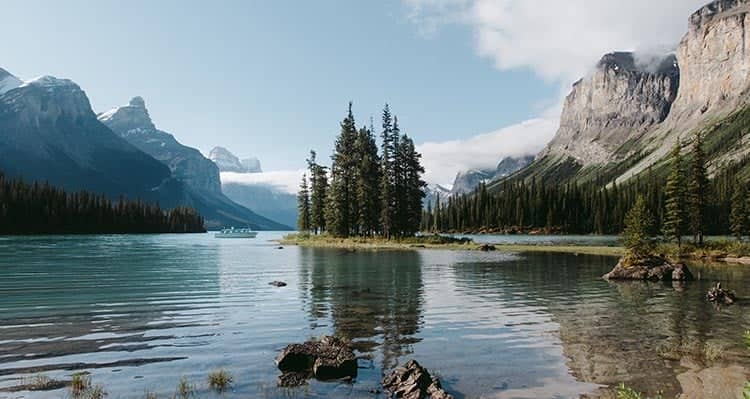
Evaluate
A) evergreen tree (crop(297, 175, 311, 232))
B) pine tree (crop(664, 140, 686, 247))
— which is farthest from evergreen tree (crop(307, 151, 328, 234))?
pine tree (crop(664, 140, 686, 247))

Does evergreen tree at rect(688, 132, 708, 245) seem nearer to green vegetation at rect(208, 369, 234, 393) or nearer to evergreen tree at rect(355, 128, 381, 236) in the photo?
evergreen tree at rect(355, 128, 381, 236)

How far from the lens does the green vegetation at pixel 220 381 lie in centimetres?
1366

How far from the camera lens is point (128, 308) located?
27.6 m

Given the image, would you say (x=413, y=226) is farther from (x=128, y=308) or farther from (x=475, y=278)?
(x=128, y=308)

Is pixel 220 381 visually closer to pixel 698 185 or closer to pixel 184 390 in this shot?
pixel 184 390

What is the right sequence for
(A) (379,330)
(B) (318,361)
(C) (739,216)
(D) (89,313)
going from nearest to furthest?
1. (B) (318,361)
2. (A) (379,330)
3. (D) (89,313)
4. (C) (739,216)

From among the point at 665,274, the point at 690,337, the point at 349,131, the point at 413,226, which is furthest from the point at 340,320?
the point at 349,131

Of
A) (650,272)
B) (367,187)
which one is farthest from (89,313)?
(367,187)

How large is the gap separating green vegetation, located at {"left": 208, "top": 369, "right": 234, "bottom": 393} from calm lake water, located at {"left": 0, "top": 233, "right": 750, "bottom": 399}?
0.38 m

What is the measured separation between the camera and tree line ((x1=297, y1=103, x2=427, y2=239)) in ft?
333

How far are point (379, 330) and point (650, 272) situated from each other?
108 feet

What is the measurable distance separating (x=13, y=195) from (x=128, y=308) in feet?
589

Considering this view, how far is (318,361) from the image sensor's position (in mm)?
15070

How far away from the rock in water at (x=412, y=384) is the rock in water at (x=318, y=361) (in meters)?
1.45
